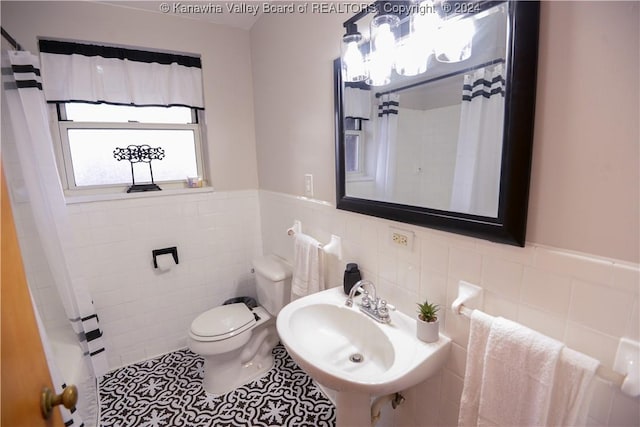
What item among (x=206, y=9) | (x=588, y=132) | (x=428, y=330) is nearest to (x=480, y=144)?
(x=588, y=132)

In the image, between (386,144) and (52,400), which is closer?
(52,400)

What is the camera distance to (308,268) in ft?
5.37

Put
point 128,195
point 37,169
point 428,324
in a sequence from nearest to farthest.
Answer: point 428,324, point 37,169, point 128,195

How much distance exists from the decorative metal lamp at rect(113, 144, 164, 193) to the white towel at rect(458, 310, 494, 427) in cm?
212

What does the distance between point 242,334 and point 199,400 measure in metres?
0.46

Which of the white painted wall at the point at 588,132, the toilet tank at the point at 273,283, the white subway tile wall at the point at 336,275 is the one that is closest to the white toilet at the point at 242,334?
the toilet tank at the point at 273,283

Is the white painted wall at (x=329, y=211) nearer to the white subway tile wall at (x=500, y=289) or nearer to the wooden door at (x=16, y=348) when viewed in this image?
the white subway tile wall at (x=500, y=289)

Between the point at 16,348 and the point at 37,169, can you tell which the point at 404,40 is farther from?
the point at 37,169

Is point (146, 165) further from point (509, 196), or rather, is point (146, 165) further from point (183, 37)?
point (509, 196)

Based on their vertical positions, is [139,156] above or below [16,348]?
above

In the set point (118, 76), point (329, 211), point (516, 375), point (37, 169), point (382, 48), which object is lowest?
point (516, 375)

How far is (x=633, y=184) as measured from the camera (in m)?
0.62

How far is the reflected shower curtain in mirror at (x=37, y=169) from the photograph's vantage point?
1.50 metres

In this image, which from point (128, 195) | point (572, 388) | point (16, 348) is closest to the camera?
point (16, 348)
